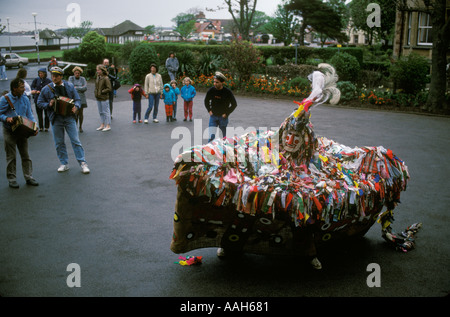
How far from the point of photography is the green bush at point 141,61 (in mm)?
23984

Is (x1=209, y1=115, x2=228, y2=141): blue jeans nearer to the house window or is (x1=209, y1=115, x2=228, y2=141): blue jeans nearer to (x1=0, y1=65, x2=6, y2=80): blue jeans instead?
(x1=0, y1=65, x2=6, y2=80): blue jeans

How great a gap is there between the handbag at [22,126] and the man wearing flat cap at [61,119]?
581 millimetres

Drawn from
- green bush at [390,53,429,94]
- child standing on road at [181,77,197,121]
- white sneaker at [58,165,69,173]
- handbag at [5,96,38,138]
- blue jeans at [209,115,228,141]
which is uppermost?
green bush at [390,53,429,94]

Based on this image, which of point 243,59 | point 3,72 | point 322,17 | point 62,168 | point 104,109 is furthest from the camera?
point 322,17

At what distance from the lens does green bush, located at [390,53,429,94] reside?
17109 millimetres

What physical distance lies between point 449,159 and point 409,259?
540 cm

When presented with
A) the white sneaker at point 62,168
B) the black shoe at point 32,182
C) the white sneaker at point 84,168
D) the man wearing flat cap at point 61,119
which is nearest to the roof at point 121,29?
the man wearing flat cap at point 61,119

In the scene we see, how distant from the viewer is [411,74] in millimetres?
17109

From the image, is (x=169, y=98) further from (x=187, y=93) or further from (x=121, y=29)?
(x=121, y=29)

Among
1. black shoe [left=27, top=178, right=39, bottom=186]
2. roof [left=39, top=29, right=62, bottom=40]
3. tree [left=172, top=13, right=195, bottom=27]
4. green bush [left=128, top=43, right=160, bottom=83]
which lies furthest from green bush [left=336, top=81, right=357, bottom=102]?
tree [left=172, top=13, right=195, bottom=27]

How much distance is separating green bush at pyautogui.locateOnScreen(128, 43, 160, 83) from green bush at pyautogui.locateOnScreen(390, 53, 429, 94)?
13.1m

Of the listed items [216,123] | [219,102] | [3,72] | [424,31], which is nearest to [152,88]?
[216,123]

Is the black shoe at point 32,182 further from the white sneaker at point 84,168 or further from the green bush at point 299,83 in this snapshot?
the green bush at point 299,83

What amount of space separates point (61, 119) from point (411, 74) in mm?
14132
